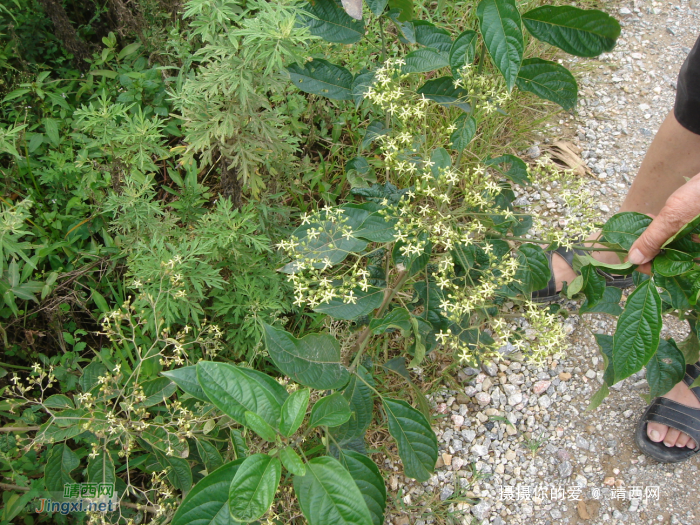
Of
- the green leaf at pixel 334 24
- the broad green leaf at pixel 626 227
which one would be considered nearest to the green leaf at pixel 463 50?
the green leaf at pixel 334 24

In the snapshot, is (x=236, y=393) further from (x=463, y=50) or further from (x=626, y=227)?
(x=626, y=227)

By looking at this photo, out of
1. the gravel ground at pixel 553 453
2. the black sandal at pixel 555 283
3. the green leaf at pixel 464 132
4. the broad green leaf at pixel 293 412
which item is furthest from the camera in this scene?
the black sandal at pixel 555 283

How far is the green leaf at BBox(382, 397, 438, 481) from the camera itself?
166 centimetres

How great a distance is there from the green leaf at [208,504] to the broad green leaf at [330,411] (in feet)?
0.93

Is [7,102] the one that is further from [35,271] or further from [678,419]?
[678,419]

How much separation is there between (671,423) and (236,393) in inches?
83.8

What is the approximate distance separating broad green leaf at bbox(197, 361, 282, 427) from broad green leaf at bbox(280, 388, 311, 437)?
0.05 m

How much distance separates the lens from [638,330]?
1.45 metres

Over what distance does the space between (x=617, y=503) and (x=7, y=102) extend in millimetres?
3618

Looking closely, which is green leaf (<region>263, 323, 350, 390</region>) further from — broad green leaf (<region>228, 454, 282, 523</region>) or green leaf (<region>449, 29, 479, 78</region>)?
green leaf (<region>449, 29, 479, 78</region>)

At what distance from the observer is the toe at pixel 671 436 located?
7.81ft

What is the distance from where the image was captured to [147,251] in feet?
7.18

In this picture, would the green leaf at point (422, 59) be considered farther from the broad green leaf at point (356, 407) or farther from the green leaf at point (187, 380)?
the green leaf at point (187, 380)

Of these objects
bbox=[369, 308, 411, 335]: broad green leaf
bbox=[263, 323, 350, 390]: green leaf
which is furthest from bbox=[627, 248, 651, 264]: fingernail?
bbox=[263, 323, 350, 390]: green leaf
